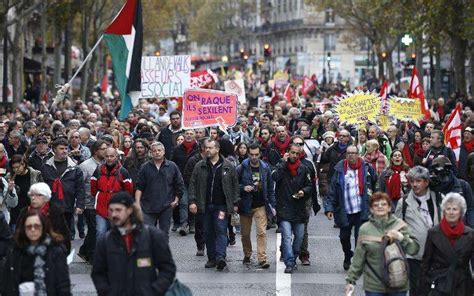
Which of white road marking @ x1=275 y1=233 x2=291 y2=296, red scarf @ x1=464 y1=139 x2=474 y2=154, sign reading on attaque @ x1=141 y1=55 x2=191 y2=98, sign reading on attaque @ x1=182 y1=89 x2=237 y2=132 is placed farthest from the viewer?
sign reading on attaque @ x1=141 y1=55 x2=191 y2=98

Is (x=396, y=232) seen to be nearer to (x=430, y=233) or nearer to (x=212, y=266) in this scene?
(x=430, y=233)

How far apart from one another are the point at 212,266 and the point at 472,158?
3837 millimetres

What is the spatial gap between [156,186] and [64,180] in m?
1.26

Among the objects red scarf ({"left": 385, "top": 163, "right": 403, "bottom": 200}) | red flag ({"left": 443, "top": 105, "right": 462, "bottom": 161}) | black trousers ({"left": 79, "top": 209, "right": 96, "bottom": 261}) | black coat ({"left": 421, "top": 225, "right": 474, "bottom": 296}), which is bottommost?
black trousers ({"left": 79, "top": 209, "right": 96, "bottom": 261})

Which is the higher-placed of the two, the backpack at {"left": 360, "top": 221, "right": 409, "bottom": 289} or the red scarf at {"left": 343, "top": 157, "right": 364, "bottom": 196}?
the red scarf at {"left": 343, "top": 157, "right": 364, "bottom": 196}

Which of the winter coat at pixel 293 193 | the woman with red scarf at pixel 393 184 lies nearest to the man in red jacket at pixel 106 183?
the winter coat at pixel 293 193

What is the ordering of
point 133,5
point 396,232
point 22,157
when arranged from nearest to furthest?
point 396,232 < point 22,157 < point 133,5

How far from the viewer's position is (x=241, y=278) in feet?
48.5

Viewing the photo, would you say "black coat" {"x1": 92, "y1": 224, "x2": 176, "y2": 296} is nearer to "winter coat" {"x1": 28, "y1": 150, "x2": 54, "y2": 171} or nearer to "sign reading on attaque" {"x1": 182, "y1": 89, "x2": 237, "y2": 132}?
"winter coat" {"x1": 28, "y1": 150, "x2": 54, "y2": 171}

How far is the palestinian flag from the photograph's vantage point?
16797mm

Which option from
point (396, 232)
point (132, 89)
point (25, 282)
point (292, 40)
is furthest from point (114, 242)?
point (292, 40)

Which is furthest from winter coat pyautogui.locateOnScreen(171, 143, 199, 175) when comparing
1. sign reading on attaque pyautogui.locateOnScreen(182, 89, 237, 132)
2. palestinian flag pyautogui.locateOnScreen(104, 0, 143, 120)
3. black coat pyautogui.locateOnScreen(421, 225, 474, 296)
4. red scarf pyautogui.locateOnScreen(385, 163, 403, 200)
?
black coat pyautogui.locateOnScreen(421, 225, 474, 296)

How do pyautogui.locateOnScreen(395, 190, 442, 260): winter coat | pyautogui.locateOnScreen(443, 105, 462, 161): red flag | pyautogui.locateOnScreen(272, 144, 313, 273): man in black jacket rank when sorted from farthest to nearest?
pyautogui.locateOnScreen(443, 105, 462, 161): red flag → pyautogui.locateOnScreen(272, 144, 313, 273): man in black jacket → pyautogui.locateOnScreen(395, 190, 442, 260): winter coat

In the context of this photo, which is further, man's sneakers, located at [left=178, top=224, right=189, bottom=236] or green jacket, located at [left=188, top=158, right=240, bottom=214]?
man's sneakers, located at [left=178, top=224, right=189, bottom=236]
